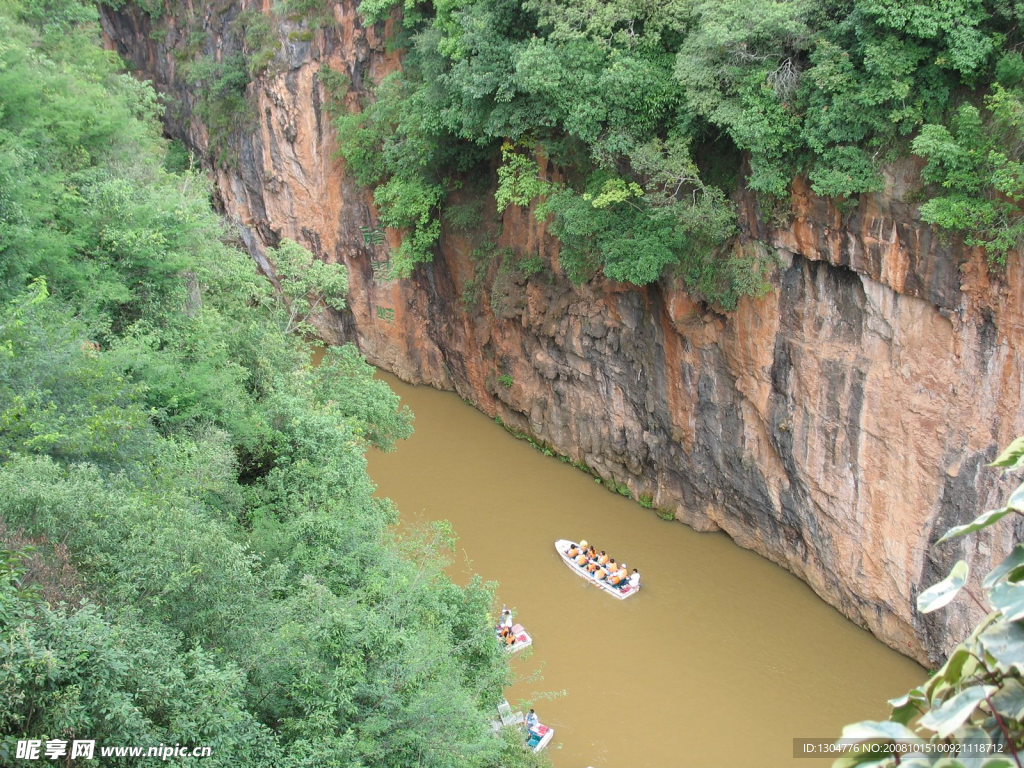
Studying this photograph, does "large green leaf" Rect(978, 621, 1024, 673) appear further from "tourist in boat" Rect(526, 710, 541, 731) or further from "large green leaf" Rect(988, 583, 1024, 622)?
"tourist in boat" Rect(526, 710, 541, 731)

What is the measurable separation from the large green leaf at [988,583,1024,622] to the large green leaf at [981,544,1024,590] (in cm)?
6

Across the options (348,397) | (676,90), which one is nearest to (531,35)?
(676,90)

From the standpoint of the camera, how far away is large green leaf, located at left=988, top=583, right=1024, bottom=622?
5.39 ft

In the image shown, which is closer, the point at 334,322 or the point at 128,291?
the point at 128,291

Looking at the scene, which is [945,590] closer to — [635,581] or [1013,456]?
[1013,456]

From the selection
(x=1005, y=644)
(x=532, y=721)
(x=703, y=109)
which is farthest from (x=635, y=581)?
(x=1005, y=644)

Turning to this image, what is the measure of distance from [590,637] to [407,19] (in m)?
10.7

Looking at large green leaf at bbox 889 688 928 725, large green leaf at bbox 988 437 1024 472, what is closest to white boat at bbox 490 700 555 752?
large green leaf at bbox 889 688 928 725

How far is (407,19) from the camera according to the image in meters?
13.3

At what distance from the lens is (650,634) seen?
10.6 m

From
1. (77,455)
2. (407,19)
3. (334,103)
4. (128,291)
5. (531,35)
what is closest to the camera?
(77,455)

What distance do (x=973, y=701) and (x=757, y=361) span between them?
9.15 meters

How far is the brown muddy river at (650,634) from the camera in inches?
363

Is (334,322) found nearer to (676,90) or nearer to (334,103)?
(334,103)
